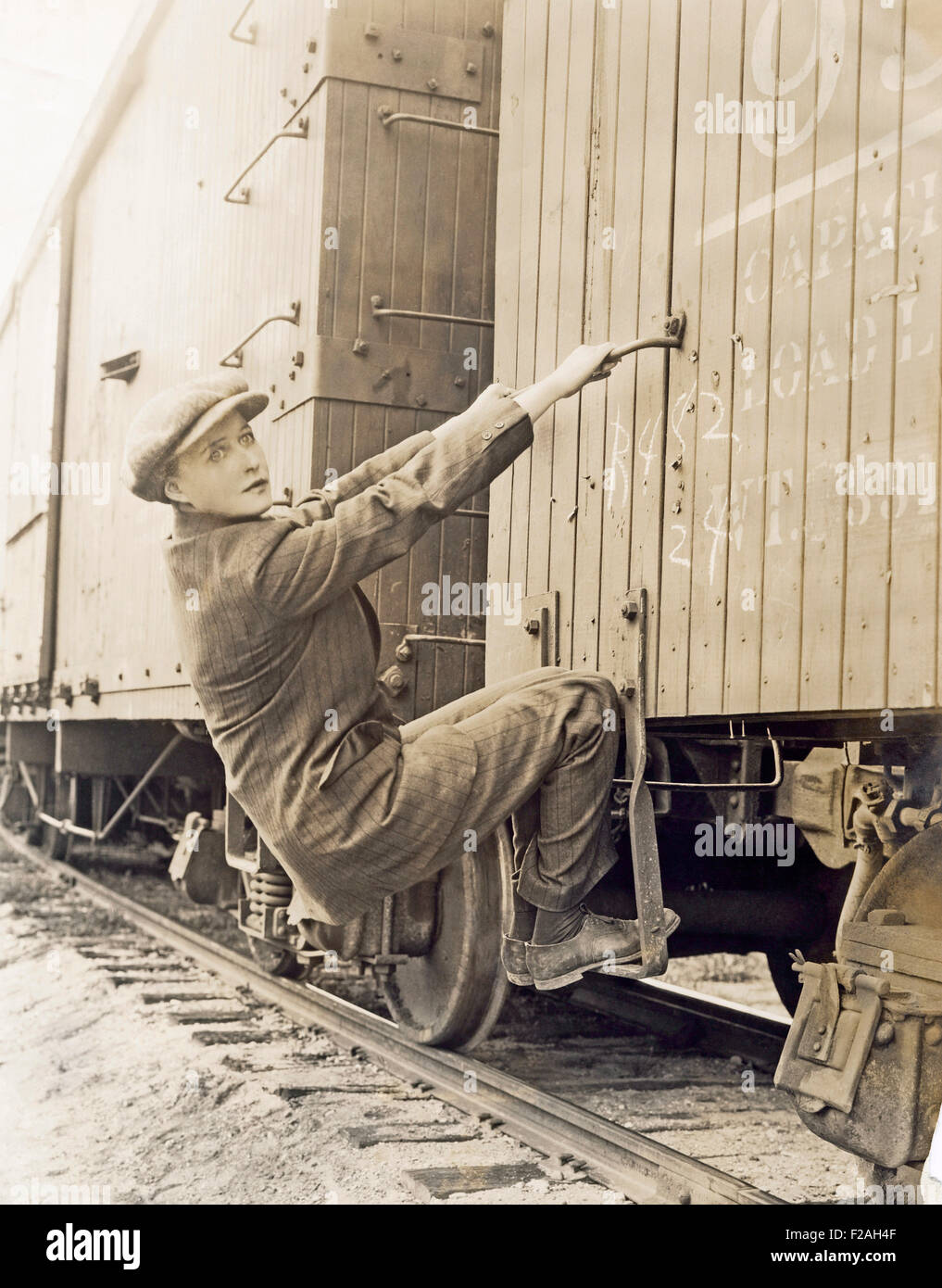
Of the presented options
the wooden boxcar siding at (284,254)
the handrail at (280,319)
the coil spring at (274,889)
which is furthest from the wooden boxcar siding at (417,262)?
the coil spring at (274,889)

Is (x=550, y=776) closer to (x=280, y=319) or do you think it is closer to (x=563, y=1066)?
(x=563, y=1066)

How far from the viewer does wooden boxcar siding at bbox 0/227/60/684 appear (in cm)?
1083

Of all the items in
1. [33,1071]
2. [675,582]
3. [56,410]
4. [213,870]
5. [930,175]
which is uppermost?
[56,410]

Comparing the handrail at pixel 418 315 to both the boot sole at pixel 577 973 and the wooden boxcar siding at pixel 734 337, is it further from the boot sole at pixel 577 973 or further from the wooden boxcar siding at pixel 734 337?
the boot sole at pixel 577 973

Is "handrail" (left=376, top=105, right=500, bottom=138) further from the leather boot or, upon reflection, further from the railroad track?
the railroad track

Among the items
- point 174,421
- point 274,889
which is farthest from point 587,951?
point 274,889

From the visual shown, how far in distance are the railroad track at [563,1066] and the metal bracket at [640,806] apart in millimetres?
518

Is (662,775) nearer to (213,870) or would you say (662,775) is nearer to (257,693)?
(257,693)

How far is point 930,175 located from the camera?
2715 millimetres

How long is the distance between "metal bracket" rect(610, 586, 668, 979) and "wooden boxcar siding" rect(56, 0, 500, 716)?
1.57 metres

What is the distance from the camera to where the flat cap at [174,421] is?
10.9 feet

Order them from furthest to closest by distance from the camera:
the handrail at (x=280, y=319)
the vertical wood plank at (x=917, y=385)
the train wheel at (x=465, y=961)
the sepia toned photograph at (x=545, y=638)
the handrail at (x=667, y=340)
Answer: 1. the handrail at (x=280, y=319)
2. the train wheel at (x=465, y=961)
3. the handrail at (x=667, y=340)
4. the sepia toned photograph at (x=545, y=638)
5. the vertical wood plank at (x=917, y=385)
